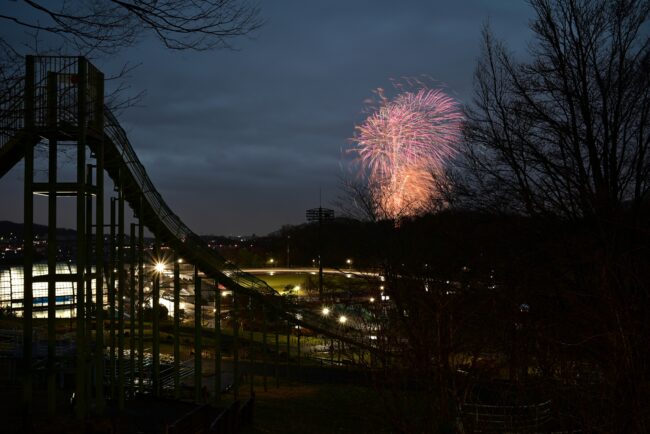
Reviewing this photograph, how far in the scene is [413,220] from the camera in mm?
19266

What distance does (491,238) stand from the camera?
1361cm

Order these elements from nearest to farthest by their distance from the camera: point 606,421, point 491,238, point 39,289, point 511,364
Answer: point 606,421 → point 511,364 → point 491,238 → point 39,289

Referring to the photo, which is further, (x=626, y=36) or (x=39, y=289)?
(x=39, y=289)

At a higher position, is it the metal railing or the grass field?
the metal railing

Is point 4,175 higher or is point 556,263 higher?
point 4,175

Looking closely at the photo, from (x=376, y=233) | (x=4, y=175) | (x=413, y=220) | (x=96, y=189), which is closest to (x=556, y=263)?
(x=413, y=220)

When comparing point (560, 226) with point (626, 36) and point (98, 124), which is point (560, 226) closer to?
point (626, 36)

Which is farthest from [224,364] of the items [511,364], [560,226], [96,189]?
[511,364]

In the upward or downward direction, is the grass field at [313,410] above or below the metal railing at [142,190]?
below

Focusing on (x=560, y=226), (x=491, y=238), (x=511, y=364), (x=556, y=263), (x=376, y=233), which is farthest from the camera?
(x=376, y=233)

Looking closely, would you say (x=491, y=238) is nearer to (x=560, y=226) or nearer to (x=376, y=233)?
(x=560, y=226)

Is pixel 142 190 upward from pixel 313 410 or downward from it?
upward

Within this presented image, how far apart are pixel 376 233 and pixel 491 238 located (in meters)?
7.27

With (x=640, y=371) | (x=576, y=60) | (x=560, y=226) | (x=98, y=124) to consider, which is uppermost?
(x=576, y=60)
